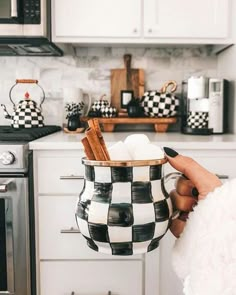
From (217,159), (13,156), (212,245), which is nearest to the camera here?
(212,245)

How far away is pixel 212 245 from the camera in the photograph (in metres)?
0.45

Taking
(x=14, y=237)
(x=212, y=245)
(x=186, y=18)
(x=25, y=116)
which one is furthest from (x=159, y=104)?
(x=212, y=245)

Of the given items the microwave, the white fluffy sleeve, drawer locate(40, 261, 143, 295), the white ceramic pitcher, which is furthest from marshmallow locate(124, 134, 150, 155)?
the white ceramic pitcher

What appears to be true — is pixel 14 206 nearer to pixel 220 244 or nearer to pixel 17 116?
pixel 17 116

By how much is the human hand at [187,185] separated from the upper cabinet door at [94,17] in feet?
4.50

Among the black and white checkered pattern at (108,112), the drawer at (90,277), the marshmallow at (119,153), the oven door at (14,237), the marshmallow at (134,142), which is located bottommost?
the drawer at (90,277)

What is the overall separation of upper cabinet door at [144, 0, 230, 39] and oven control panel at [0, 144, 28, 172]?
2.82ft

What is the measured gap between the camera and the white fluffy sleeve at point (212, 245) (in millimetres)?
441

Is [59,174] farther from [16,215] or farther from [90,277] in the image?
[90,277]

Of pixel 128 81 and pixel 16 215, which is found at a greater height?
pixel 128 81

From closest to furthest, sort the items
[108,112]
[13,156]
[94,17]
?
1. [13,156]
2. [94,17]
3. [108,112]

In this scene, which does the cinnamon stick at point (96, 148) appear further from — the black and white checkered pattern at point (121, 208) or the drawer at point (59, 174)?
the drawer at point (59, 174)

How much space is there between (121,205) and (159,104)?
144 cm

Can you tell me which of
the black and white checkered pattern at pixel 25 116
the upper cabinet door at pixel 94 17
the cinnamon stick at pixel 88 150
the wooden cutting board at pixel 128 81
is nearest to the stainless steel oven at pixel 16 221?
the black and white checkered pattern at pixel 25 116
